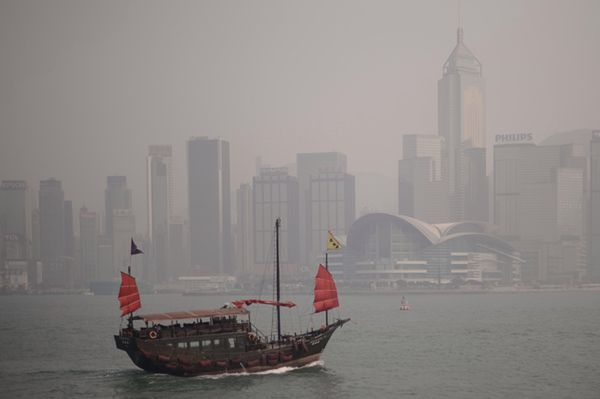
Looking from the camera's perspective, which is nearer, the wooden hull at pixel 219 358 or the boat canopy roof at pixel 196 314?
the wooden hull at pixel 219 358

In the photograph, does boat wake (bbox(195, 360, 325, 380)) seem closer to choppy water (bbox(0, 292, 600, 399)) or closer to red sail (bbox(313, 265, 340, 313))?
choppy water (bbox(0, 292, 600, 399))

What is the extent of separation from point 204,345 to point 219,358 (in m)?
1.61

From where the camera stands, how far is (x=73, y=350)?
103 m

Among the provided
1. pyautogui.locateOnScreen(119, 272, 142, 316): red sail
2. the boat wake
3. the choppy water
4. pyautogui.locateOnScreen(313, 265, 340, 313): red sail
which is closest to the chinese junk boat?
pyautogui.locateOnScreen(119, 272, 142, 316): red sail

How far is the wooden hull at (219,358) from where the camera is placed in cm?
7688

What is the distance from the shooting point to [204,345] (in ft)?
257

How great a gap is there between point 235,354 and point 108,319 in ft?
308

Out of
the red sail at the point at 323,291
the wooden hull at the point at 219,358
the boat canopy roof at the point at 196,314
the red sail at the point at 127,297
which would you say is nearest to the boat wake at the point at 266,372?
the wooden hull at the point at 219,358

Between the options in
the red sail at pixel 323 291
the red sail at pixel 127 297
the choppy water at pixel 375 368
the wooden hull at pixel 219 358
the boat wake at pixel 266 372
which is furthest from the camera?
the red sail at pixel 323 291

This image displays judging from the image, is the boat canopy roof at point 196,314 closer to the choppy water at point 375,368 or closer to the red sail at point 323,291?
the choppy water at point 375,368

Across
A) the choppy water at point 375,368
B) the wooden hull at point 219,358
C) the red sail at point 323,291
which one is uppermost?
the red sail at point 323,291

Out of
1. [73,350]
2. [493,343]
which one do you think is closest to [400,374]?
[493,343]

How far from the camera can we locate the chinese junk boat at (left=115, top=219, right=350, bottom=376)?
252 ft

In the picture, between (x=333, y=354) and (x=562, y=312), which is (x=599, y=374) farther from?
(x=562, y=312)
